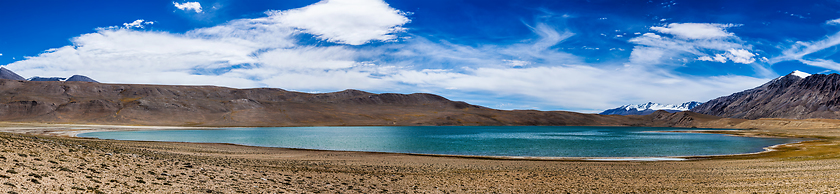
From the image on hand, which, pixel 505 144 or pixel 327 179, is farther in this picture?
pixel 505 144

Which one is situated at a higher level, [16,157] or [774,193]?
[16,157]

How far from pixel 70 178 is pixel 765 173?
3077cm

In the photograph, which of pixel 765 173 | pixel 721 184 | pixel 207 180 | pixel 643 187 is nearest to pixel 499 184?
pixel 643 187

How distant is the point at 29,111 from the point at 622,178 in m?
246

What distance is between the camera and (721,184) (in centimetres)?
1980

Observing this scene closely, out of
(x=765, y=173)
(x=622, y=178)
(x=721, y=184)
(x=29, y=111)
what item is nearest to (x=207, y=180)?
(x=622, y=178)

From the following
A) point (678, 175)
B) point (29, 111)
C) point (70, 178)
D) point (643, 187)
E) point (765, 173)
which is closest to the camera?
point (70, 178)

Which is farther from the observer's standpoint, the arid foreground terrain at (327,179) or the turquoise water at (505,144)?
the turquoise water at (505,144)

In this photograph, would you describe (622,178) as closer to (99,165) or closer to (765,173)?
(765,173)

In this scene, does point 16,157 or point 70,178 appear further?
point 16,157

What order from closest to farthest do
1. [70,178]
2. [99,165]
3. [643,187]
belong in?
[70,178], [99,165], [643,187]

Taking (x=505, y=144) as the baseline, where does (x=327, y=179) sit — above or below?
below

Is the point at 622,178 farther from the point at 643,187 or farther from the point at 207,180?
the point at 207,180

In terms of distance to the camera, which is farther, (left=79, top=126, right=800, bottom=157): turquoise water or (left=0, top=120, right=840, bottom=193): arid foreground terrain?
(left=79, top=126, right=800, bottom=157): turquoise water
